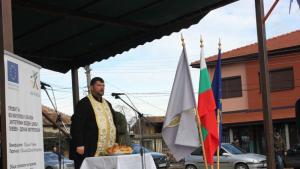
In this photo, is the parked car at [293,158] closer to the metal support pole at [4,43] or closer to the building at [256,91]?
the building at [256,91]

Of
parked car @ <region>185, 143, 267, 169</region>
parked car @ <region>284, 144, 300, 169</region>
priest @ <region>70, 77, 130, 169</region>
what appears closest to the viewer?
priest @ <region>70, 77, 130, 169</region>

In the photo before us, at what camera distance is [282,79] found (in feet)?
117

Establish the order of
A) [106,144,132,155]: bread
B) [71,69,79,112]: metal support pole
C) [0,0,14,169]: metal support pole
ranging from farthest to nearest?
[71,69,79,112]: metal support pole → [106,144,132,155]: bread → [0,0,14,169]: metal support pole

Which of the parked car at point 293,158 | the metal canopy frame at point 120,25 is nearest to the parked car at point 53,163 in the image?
the parked car at point 293,158

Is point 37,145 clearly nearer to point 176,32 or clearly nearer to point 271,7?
point 271,7

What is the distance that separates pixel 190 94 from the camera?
24.7 feet

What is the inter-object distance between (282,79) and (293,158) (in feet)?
39.9

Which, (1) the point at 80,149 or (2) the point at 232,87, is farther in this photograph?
(2) the point at 232,87

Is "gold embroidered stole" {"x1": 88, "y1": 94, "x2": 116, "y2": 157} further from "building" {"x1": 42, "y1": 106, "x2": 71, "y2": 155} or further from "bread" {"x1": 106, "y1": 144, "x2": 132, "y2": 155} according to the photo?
"building" {"x1": 42, "y1": 106, "x2": 71, "y2": 155}

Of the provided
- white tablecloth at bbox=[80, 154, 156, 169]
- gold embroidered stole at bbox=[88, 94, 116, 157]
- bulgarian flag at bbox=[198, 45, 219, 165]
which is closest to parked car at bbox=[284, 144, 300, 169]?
bulgarian flag at bbox=[198, 45, 219, 165]

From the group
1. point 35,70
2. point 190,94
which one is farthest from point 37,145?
point 190,94

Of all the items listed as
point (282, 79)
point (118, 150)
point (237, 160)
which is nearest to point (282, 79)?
point (282, 79)

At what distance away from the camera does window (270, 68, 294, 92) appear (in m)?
35.4

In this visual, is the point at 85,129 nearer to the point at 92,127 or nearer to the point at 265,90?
the point at 92,127
